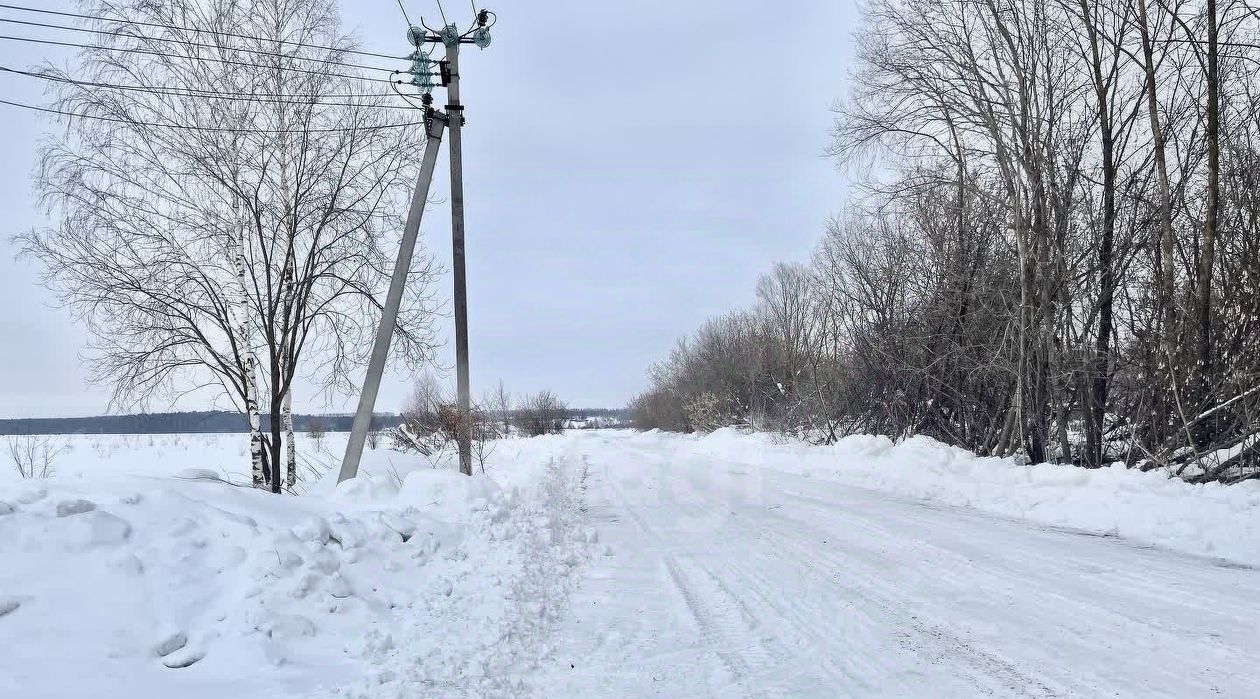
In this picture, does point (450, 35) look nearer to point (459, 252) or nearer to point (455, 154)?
point (455, 154)

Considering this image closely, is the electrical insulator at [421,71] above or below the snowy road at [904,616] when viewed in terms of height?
above

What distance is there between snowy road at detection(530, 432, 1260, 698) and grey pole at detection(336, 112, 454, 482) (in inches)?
154

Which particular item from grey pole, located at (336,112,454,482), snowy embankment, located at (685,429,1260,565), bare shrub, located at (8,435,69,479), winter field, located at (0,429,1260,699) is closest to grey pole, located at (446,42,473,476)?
grey pole, located at (336,112,454,482)

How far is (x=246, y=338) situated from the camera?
41.4ft

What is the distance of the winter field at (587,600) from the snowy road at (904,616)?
24 mm

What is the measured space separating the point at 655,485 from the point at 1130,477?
8.21 meters

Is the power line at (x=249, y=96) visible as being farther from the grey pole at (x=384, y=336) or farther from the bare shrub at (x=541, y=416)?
the bare shrub at (x=541, y=416)

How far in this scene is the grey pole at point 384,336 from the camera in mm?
9312

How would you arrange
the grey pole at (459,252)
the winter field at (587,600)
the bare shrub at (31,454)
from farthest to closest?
the grey pole at (459,252) → the bare shrub at (31,454) → the winter field at (587,600)

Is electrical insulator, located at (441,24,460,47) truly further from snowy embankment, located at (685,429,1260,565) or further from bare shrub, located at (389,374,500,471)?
snowy embankment, located at (685,429,1260,565)

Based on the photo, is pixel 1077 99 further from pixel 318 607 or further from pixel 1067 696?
pixel 318 607

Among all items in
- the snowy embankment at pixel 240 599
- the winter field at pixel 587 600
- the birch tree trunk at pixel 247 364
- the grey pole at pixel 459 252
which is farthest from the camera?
the birch tree trunk at pixel 247 364

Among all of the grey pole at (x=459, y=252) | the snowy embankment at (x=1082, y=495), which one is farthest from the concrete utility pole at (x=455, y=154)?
the snowy embankment at (x=1082, y=495)

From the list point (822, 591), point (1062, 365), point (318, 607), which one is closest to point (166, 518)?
point (318, 607)
